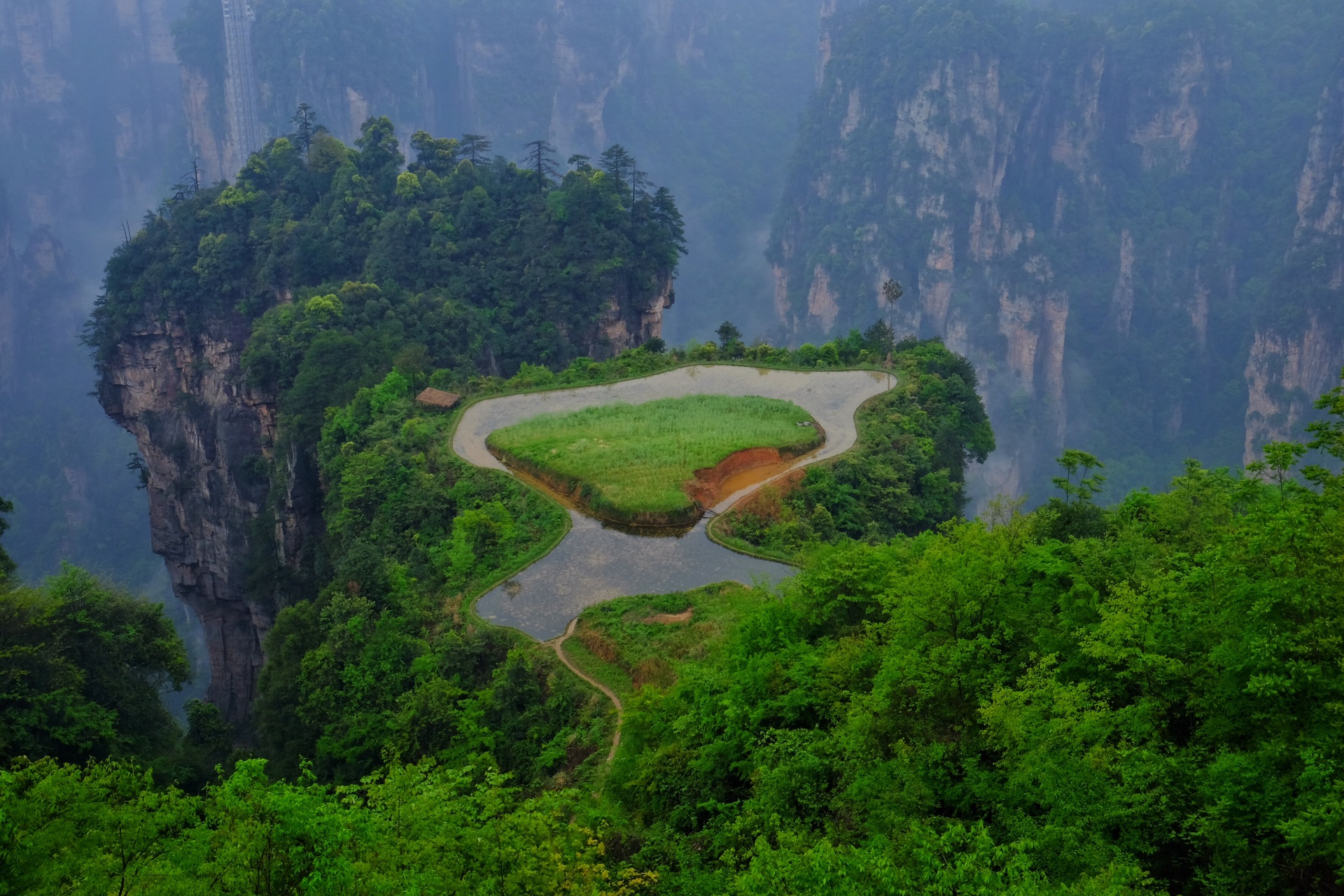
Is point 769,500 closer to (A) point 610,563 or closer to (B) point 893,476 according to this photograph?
(B) point 893,476

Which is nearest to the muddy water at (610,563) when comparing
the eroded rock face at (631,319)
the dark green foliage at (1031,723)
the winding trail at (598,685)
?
the winding trail at (598,685)

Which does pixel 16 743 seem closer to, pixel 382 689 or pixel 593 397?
pixel 382 689

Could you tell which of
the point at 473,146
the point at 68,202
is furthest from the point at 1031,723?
the point at 68,202

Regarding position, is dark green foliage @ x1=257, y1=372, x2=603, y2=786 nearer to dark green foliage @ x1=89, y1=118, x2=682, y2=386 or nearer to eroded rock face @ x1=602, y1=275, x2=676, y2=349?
dark green foliage @ x1=89, y1=118, x2=682, y2=386

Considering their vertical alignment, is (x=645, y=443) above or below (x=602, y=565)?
above

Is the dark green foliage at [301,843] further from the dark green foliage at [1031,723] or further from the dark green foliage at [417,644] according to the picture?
the dark green foliage at [417,644]

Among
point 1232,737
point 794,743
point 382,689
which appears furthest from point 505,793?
point 382,689
